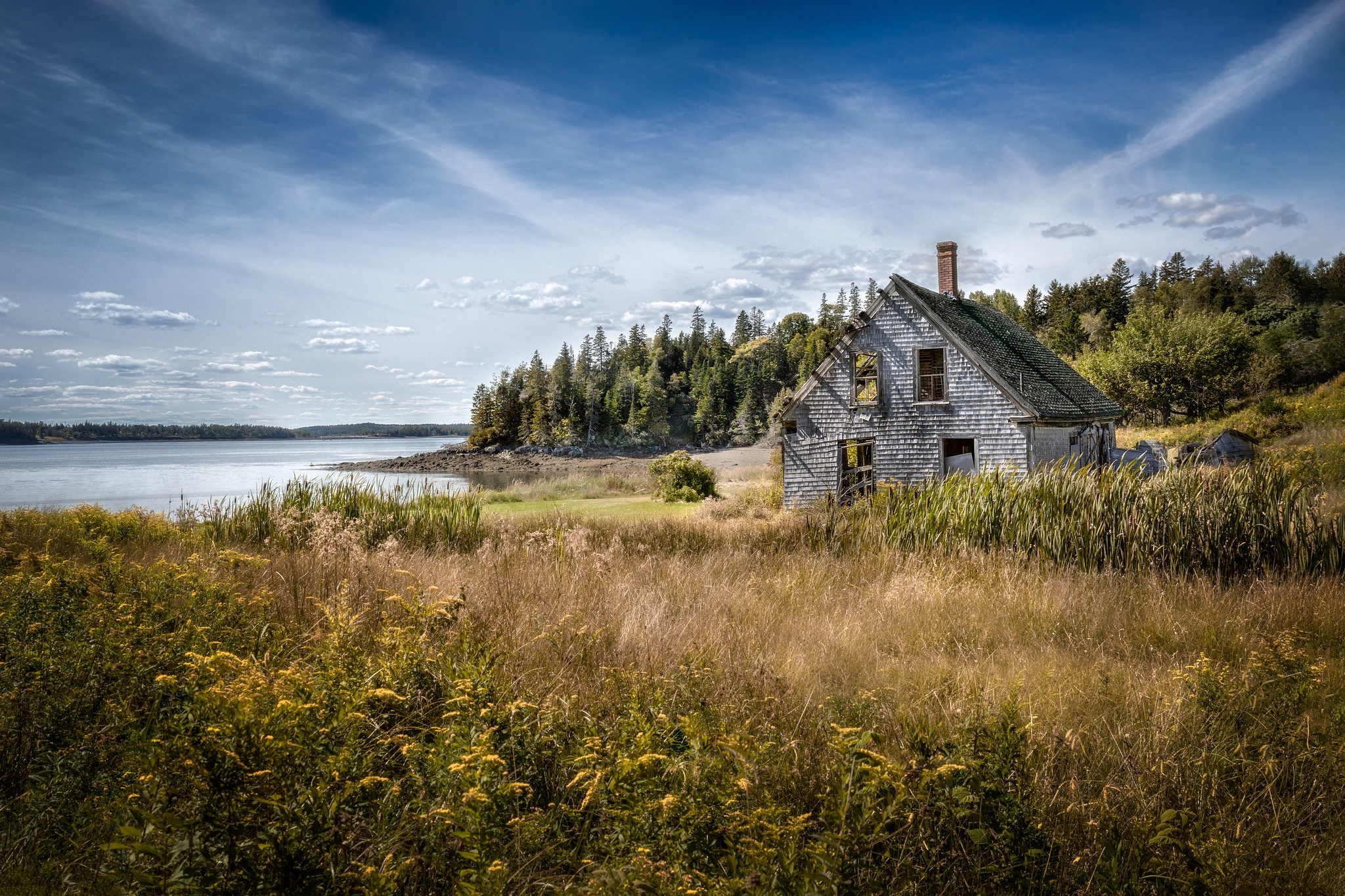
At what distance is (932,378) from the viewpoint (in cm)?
2202

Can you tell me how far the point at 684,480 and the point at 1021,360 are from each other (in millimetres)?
14797

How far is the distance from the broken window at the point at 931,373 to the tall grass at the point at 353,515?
613 inches

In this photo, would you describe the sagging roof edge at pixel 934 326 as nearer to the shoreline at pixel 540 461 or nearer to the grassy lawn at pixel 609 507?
the grassy lawn at pixel 609 507

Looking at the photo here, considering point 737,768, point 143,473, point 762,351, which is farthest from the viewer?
point 762,351

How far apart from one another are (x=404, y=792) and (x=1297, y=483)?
11.6 m

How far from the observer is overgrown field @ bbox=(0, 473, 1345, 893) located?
2490mm

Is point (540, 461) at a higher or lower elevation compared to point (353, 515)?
lower

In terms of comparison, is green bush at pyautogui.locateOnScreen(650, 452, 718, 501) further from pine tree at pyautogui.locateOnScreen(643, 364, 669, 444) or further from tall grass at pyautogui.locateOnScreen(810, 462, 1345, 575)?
pine tree at pyautogui.locateOnScreen(643, 364, 669, 444)

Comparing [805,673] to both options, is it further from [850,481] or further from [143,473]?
[143,473]

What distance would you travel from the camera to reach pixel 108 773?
10.6ft

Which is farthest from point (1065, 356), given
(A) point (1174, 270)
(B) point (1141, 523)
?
(B) point (1141, 523)

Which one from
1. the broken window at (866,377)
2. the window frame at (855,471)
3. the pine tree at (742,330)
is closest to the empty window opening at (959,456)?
the window frame at (855,471)

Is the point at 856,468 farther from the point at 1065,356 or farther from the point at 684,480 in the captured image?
the point at 1065,356

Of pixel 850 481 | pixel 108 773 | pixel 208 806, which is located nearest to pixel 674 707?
pixel 208 806
